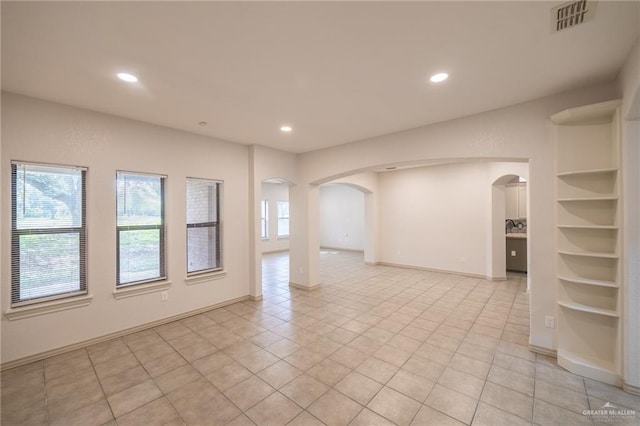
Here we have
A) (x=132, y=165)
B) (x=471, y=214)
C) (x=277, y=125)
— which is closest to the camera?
(x=132, y=165)

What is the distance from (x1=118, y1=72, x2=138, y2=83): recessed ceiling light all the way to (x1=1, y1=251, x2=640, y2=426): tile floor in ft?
9.72

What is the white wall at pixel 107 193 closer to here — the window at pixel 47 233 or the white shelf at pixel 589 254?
the window at pixel 47 233

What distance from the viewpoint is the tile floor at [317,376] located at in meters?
2.11

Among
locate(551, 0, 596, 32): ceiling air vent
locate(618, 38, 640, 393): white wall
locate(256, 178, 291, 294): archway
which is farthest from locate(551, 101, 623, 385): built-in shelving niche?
locate(256, 178, 291, 294): archway

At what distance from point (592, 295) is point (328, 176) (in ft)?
13.1

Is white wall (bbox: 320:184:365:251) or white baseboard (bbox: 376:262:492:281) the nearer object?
white baseboard (bbox: 376:262:492:281)

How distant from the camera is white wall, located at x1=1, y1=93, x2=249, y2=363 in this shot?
110 inches

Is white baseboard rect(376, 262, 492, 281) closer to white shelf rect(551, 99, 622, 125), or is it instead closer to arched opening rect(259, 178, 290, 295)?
arched opening rect(259, 178, 290, 295)

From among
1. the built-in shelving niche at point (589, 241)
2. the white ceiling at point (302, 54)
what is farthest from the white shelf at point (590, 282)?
the white ceiling at point (302, 54)

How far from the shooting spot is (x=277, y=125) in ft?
12.6

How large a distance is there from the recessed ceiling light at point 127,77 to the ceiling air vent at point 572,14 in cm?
339

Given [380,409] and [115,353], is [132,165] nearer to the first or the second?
[115,353]

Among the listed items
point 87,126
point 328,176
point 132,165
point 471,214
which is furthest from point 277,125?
point 471,214

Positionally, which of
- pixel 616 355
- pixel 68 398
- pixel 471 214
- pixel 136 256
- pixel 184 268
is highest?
pixel 471 214
